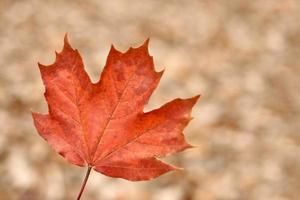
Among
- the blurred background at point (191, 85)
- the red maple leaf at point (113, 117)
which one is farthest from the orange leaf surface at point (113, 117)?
the blurred background at point (191, 85)

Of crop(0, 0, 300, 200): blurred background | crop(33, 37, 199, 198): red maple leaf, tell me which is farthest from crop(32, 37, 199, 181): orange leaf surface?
crop(0, 0, 300, 200): blurred background

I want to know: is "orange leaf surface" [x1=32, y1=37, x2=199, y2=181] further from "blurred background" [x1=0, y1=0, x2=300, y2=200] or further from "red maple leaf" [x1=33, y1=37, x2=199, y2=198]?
"blurred background" [x1=0, y1=0, x2=300, y2=200]

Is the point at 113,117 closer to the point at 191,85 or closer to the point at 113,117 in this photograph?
the point at 113,117

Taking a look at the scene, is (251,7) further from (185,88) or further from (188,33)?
(185,88)

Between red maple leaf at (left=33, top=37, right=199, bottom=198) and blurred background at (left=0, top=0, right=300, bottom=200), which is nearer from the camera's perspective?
red maple leaf at (left=33, top=37, right=199, bottom=198)

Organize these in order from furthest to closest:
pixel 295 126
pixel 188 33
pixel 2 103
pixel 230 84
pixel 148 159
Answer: pixel 188 33
pixel 230 84
pixel 295 126
pixel 2 103
pixel 148 159

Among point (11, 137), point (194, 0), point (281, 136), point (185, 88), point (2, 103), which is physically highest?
point (194, 0)

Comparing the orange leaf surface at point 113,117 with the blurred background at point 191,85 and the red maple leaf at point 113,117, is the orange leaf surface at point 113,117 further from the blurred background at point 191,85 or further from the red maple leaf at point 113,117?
the blurred background at point 191,85

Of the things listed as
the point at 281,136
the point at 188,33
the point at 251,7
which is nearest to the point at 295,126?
the point at 281,136
